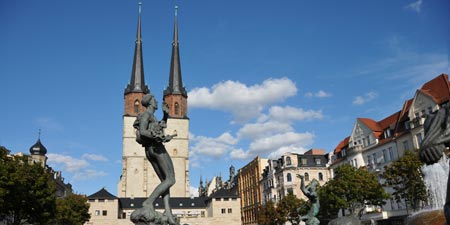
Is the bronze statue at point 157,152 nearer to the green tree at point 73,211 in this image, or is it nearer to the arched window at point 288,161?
the green tree at point 73,211

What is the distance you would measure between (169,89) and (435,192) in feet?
254

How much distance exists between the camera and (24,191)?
3153 cm

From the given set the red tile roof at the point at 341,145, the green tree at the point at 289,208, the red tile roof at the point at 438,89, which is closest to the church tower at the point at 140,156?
the red tile roof at the point at 341,145

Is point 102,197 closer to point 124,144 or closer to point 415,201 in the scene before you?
point 124,144

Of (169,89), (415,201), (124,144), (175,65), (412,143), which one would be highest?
(175,65)

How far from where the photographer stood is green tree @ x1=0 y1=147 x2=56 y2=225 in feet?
95.5

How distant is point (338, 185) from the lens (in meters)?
39.0

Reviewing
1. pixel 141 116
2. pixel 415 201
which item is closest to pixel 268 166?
pixel 415 201

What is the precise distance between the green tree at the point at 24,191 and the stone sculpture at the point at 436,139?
29.3m

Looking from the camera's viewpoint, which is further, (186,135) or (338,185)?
(186,135)

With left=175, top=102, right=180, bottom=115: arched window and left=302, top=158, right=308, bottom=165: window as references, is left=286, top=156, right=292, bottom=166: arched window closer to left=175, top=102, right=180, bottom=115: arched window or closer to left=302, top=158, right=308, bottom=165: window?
left=302, top=158, right=308, bottom=165: window

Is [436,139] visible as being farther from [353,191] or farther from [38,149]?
[38,149]

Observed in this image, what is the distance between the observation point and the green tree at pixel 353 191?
124ft

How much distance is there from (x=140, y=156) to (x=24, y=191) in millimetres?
60763
